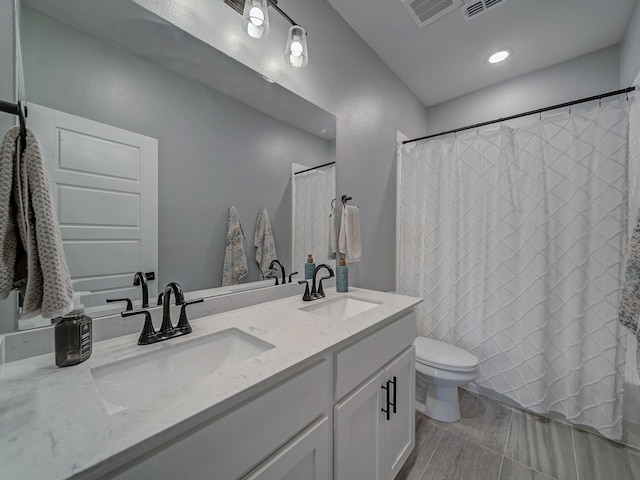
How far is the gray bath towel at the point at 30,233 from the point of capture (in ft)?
1.57

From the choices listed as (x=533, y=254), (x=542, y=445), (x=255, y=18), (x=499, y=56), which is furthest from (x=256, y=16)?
(x=542, y=445)

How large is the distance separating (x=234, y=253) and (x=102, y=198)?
1.62 ft

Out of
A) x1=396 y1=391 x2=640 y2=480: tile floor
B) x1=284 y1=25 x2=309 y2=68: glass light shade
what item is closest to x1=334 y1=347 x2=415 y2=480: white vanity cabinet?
x1=396 y1=391 x2=640 y2=480: tile floor

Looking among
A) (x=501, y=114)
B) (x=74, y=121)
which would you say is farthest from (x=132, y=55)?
(x=501, y=114)

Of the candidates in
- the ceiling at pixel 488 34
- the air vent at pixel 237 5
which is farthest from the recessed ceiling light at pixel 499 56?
the air vent at pixel 237 5

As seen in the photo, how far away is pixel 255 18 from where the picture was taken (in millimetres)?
1063

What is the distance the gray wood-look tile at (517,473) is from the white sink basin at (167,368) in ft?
4.79

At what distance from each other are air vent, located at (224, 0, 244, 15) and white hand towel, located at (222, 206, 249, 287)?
85cm

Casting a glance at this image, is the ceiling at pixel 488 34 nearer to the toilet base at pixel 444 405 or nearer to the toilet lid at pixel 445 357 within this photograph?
the toilet lid at pixel 445 357

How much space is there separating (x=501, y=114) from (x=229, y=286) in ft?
8.48

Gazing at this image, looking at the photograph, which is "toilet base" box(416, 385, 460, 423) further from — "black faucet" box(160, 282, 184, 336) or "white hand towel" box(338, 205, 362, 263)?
"black faucet" box(160, 282, 184, 336)

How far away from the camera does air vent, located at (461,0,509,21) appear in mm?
1466

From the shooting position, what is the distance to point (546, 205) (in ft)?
5.24

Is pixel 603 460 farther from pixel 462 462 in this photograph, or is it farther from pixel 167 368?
pixel 167 368
